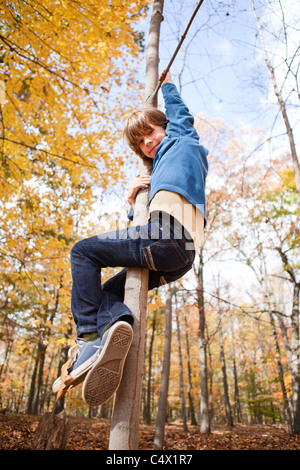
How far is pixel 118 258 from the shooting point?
157cm

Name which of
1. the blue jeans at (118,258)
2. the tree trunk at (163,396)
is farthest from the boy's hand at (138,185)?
the tree trunk at (163,396)

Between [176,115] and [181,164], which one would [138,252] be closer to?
[181,164]

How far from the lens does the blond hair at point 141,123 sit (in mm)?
1935

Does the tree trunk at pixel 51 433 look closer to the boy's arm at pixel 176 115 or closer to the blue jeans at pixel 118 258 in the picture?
the blue jeans at pixel 118 258

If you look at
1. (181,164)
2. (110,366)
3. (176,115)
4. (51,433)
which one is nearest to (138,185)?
(181,164)

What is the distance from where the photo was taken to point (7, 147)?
5.34 metres

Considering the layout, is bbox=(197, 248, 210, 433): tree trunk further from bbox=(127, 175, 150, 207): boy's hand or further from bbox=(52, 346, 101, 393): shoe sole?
bbox=(52, 346, 101, 393): shoe sole

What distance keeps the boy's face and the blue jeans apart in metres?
0.55

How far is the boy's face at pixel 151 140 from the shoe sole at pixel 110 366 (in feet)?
3.80

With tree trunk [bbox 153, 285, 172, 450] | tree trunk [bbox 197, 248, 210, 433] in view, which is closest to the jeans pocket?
tree trunk [bbox 153, 285, 172, 450]

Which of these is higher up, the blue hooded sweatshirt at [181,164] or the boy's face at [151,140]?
the boy's face at [151,140]

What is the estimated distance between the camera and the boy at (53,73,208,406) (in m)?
1.40
